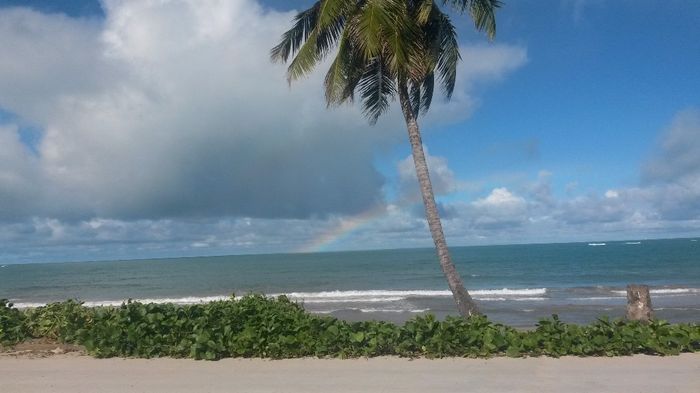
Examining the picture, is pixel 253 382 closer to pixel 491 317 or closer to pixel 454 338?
pixel 454 338

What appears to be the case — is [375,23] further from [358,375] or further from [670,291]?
[670,291]

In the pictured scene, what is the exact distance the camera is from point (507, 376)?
6.53m

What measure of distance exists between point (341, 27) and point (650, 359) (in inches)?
303

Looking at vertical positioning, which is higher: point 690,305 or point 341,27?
point 341,27

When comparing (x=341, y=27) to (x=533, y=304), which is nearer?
(x=341, y=27)

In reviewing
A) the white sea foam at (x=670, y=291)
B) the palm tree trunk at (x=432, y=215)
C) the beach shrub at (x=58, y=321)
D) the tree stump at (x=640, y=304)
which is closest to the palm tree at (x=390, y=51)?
the palm tree trunk at (x=432, y=215)

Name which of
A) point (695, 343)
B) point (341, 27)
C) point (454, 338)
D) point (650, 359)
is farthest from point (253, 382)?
point (341, 27)

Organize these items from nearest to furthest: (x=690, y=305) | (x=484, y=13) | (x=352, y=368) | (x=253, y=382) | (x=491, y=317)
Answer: (x=253, y=382), (x=352, y=368), (x=484, y=13), (x=491, y=317), (x=690, y=305)

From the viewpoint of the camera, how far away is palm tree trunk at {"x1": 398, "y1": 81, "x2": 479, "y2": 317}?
34.1ft

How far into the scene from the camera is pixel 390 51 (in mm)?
10195

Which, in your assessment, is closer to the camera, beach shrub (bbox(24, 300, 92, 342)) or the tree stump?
beach shrub (bbox(24, 300, 92, 342))

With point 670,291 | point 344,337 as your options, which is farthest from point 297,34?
point 670,291

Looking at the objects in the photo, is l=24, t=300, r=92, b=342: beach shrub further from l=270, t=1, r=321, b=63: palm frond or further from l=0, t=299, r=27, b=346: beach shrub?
l=270, t=1, r=321, b=63: palm frond

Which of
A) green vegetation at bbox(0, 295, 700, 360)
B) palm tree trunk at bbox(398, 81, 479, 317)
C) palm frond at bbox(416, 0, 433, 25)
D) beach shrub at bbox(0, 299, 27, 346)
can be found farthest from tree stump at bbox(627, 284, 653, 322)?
beach shrub at bbox(0, 299, 27, 346)
